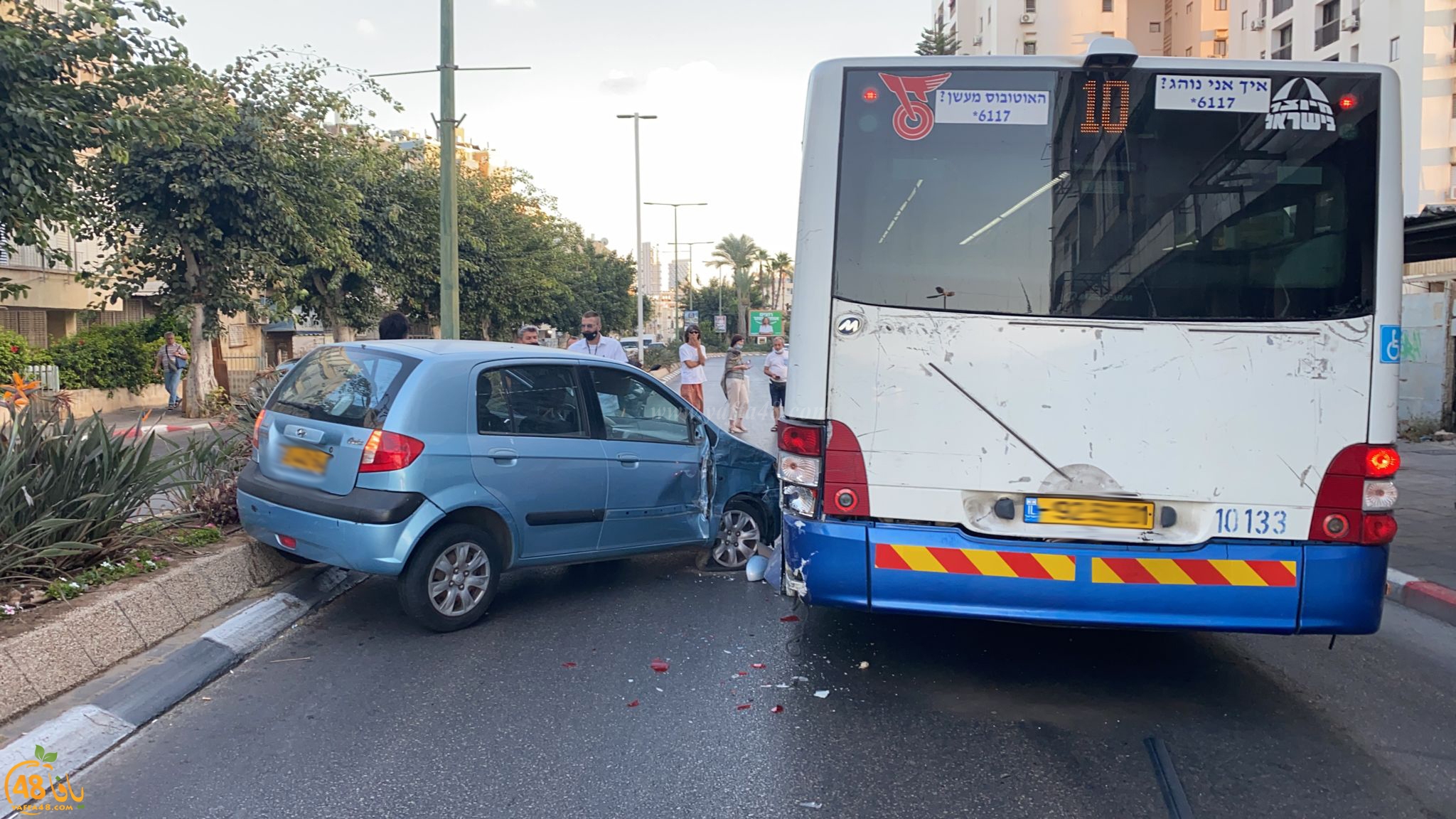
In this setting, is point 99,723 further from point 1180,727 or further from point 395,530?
point 1180,727

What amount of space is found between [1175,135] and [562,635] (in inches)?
158

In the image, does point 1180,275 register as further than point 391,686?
No

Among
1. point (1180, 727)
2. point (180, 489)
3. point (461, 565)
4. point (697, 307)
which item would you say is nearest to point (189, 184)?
point (180, 489)

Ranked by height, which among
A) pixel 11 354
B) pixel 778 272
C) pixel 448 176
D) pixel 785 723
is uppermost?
pixel 778 272

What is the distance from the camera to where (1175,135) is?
4.49 meters

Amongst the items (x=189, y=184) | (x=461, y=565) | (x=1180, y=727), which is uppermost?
(x=189, y=184)

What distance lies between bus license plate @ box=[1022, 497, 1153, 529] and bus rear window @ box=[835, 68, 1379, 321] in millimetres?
795

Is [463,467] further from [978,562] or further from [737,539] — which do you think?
[978,562]

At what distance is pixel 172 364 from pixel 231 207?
480 cm

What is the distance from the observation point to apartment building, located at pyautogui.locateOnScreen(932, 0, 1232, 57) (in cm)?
4988

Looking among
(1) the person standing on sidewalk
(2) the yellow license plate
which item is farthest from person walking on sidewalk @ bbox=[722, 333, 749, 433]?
(2) the yellow license plate

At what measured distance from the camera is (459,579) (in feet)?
19.3

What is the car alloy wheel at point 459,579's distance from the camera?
5766mm

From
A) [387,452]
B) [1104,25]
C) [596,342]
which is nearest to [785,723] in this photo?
[387,452]
